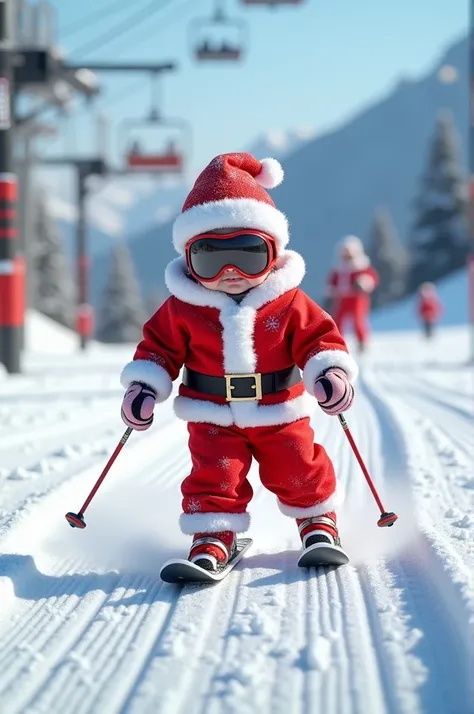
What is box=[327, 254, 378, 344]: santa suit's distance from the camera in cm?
1105

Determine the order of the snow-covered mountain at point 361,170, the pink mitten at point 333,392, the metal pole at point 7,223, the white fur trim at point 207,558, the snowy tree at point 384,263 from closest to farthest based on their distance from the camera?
the white fur trim at point 207,558
the pink mitten at point 333,392
the metal pole at point 7,223
the snowy tree at point 384,263
the snow-covered mountain at point 361,170

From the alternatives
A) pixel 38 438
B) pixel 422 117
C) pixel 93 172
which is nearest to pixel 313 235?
pixel 422 117

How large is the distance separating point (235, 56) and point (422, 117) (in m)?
170

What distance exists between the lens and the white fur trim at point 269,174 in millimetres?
2711

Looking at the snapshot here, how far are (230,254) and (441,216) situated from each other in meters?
33.5

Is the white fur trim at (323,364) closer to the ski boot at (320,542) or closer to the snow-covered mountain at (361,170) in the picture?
the ski boot at (320,542)

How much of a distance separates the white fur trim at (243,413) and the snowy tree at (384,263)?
40.9 m

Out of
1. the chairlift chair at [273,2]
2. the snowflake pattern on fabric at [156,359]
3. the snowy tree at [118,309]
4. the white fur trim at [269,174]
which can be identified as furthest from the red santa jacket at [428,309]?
the snowy tree at [118,309]

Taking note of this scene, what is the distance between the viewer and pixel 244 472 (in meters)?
2.54

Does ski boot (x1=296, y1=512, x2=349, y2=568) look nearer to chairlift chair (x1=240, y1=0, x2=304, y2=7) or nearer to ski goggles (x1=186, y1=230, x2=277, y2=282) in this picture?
ski goggles (x1=186, y1=230, x2=277, y2=282)

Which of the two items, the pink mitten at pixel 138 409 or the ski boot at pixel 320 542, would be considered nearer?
the ski boot at pixel 320 542

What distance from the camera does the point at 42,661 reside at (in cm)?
174

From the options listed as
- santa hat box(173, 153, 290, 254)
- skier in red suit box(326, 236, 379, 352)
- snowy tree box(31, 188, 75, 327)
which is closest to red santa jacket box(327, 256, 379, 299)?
skier in red suit box(326, 236, 379, 352)

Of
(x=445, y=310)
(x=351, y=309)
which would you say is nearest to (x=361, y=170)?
(x=445, y=310)
